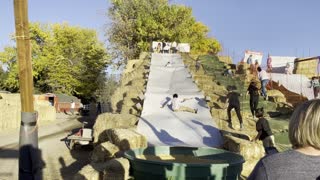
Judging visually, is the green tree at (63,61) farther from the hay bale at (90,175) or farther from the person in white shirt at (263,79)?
the hay bale at (90,175)

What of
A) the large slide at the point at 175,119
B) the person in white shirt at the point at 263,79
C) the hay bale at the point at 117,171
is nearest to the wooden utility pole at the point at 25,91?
the hay bale at the point at 117,171

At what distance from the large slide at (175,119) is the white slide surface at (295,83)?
4.96 m

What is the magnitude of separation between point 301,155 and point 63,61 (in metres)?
65.1

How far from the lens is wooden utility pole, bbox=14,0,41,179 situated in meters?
5.55

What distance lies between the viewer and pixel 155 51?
42938mm

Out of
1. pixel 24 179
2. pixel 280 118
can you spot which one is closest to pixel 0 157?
pixel 280 118

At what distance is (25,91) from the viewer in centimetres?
562

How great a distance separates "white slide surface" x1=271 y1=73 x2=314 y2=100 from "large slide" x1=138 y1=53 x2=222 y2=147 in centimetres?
Result: 496

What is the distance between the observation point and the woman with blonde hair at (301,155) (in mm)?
2547

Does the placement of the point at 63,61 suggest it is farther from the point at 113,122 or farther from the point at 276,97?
the point at 113,122

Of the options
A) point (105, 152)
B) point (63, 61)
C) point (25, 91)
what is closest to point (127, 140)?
point (105, 152)

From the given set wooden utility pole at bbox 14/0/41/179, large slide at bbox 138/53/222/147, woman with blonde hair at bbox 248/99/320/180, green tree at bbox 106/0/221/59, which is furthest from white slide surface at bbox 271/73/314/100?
green tree at bbox 106/0/221/59

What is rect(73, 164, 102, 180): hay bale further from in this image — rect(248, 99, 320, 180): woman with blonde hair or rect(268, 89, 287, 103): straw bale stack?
rect(268, 89, 287, 103): straw bale stack

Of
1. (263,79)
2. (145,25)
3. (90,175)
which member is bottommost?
(90,175)
